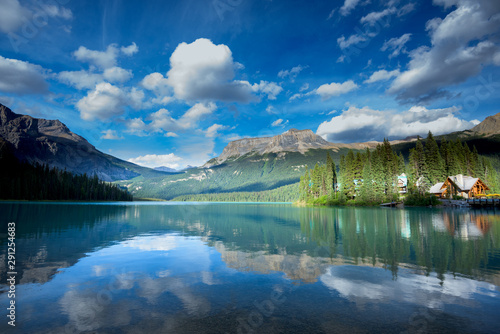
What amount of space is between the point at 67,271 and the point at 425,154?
381 ft

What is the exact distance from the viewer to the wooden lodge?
298 feet

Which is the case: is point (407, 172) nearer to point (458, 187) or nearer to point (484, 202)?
point (458, 187)

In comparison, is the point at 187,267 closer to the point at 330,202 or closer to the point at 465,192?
the point at 330,202

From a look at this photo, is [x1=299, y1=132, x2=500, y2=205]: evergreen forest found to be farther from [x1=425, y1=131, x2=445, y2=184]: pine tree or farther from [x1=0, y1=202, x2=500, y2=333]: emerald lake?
[x1=0, y1=202, x2=500, y2=333]: emerald lake

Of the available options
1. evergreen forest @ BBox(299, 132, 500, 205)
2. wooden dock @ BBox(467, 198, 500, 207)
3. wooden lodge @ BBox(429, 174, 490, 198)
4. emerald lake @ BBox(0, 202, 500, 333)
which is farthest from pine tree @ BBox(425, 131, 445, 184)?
emerald lake @ BBox(0, 202, 500, 333)

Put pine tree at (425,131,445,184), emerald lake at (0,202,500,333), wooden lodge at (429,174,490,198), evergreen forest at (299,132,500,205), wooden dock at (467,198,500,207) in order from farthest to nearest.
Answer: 1. pine tree at (425,131,445,184)
2. evergreen forest at (299,132,500,205)
3. wooden lodge at (429,174,490,198)
4. wooden dock at (467,198,500,207)
5. emerald lake at (0,202,500,333)

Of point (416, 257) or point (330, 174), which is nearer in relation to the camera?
point (416, 257)

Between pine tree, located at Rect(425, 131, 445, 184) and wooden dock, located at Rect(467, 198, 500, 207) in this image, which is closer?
wooden dock, located at Rect(467, 198, 500, 207)

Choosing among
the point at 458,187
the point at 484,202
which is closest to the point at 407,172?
the point at 458,187

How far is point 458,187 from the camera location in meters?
93.4

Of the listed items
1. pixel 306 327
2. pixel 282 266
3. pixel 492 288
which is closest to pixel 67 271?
pixel 282 266

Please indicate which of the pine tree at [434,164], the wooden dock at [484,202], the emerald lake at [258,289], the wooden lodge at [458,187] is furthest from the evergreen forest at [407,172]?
the emerald lake at [258,289]

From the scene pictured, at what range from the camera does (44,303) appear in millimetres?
10250

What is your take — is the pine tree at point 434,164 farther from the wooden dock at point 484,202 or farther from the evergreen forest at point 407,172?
the wooden dock at point 484,202
